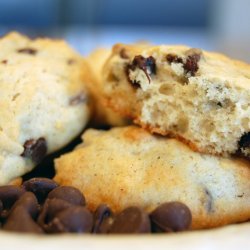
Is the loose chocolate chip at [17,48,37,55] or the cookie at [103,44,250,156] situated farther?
the loose chocolate chip at [17,48,37,55]

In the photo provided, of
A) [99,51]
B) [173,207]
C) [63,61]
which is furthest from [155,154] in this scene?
[99,51]

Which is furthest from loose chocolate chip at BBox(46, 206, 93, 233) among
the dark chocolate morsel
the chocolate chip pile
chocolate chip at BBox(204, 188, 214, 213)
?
the dark chocolate morsel

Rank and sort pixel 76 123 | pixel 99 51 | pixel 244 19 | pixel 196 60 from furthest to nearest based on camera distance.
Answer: pixel 244 19 → pixel 99 51 → pixel 76 123 → pixel 196 60

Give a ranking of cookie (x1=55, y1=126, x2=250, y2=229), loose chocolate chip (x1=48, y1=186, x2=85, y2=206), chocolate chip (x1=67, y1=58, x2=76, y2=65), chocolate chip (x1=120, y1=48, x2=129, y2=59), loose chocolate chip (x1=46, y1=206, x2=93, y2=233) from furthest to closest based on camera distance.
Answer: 1. chocolate chip (x1=67, y1=58, x2=76, y2=65)
2. chocolate chip (x1=120, y1=48, x2=129, y2=59)
3. cookie (x1=55, y1=126, x2=250, y2=229)
4. loose chocolate chip (x1=48, y1=186, x2=85, y2=206)
5. loose chocolate chip (x1=46, y1=206, x2=93, y2=233)

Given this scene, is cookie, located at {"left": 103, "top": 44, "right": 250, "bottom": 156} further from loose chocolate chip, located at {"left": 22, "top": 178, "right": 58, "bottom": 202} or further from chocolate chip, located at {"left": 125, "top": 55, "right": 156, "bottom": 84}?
loose chocolate chip, located at {"left": 22, "top": 178, "right": 58, "bottom": 202}

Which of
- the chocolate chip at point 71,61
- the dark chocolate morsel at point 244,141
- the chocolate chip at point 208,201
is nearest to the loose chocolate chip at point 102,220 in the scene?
the chocolate chip at point 208,201

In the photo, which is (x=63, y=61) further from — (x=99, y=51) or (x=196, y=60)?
(x=196, y=60)

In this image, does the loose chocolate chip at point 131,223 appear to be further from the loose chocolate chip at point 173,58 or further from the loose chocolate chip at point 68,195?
the loose chocolate chip at point 173,58

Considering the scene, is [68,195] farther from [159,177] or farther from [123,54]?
[123,54]
